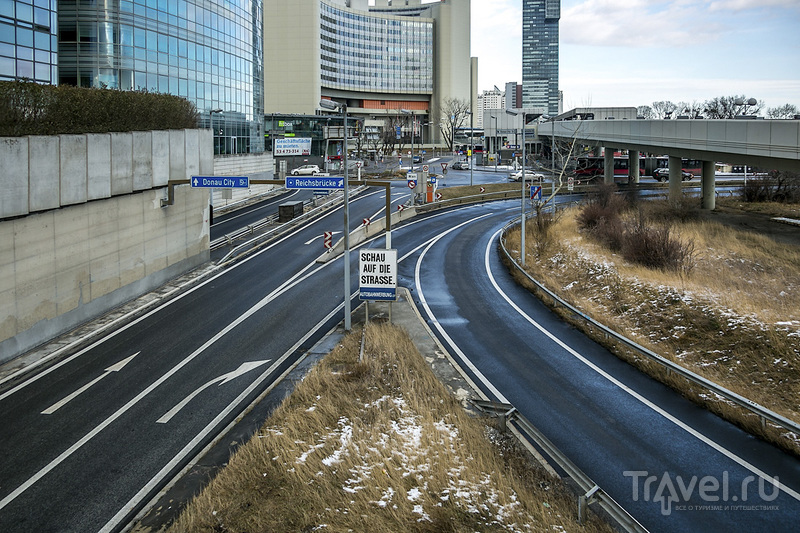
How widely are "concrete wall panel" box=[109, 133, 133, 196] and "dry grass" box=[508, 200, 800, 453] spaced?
18394mm

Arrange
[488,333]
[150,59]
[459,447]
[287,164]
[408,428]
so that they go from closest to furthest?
[459,447] → [408,428] → [488,333] → [150,59] → [287,164]

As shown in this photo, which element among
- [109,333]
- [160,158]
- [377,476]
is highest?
[160,158]

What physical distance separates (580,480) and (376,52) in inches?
7520

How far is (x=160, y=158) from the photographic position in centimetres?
2750

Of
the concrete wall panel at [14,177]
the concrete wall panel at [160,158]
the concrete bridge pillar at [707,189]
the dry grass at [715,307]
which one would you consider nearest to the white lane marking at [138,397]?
the concrete wall panel at [14,177]

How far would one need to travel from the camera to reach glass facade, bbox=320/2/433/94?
6900 inches

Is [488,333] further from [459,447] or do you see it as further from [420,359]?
[459,447]

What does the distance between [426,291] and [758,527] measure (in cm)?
1954

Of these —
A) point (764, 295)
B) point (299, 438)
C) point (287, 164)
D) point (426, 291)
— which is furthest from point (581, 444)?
point (287, 164)

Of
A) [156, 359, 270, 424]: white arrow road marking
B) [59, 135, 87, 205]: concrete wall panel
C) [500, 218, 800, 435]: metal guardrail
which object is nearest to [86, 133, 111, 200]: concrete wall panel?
[59, 135, 87, 205]: concrete wall panel

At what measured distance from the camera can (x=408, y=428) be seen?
45.6 ft

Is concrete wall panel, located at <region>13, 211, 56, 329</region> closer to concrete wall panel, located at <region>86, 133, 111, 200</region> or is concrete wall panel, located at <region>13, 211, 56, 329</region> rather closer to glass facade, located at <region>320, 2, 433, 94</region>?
concrete wall panel, located at <region>86, 133, 111, 200</region>

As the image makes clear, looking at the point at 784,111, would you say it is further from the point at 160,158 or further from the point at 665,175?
the point at 160,158

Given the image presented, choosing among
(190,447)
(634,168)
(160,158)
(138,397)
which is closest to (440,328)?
(138,397)
